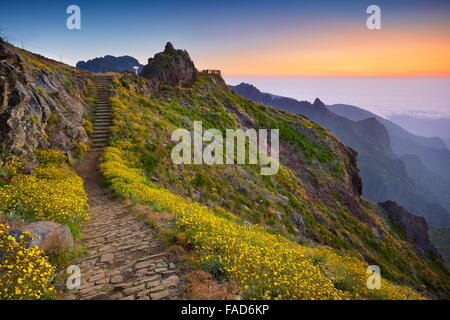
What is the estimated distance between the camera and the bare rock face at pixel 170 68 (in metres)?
47.0

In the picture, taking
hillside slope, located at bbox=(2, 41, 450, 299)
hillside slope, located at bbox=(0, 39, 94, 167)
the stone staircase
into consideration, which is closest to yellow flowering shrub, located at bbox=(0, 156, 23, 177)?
hillside slope, located at bbox=(0, 39, 94, 167)

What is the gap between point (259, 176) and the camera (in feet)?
100

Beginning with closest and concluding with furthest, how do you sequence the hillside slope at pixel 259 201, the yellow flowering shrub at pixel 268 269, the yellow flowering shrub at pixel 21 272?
the yellow flowering shrub at pixel 21 272 < the yellow flowering shrub at pixel 268 269 < the hillside slope at pixel 259 201

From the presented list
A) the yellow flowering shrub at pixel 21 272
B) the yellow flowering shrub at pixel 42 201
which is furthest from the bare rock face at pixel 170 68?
the yellow flowering shrub at pixel 21 272

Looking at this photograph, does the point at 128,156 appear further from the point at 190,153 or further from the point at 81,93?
the point at 81,93

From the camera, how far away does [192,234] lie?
8148 millimetres

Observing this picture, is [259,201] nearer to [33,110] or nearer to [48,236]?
[33,110]

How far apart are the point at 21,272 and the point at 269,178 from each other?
2921cm

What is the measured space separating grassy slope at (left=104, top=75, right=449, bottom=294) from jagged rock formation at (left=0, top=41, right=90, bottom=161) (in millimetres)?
3937

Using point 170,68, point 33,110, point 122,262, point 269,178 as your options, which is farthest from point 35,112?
point 170,68

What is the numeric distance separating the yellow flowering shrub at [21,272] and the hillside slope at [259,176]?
7.27 m

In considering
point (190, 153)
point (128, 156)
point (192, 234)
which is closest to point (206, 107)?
point (190, 153)

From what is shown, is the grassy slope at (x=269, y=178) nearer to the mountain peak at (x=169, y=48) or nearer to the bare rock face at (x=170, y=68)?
the bare rock face at (x=170, y=68)

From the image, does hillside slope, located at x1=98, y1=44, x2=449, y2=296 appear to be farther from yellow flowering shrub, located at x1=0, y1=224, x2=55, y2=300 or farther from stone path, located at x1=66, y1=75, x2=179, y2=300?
yellow flowering shrub, located at x1=0, y1=224, x2=55, y2=300
